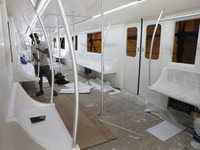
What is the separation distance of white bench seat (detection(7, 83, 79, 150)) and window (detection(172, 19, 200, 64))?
277cm

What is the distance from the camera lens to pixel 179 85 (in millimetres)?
3113

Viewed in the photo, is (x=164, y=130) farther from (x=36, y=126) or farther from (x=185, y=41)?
(x=36, y=126)

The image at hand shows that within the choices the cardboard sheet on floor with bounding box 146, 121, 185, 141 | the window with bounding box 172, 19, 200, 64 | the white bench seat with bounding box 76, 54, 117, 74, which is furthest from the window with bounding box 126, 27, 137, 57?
the cardboard sheet on floor with bounding box 146, 121, 185, 141

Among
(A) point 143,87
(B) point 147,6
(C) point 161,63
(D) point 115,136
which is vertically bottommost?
(D) point 115,136

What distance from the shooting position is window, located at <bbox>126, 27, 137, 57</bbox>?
170 inches

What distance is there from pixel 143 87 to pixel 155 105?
2.17 feet

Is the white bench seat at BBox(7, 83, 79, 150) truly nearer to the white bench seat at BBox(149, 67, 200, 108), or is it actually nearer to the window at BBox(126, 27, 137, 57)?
the white bench seat at BBox(149, 67, 200, 108)

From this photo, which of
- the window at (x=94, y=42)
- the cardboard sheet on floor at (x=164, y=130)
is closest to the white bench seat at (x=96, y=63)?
the window at (x=94, y=42)

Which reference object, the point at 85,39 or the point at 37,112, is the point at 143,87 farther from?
the point at 85,39

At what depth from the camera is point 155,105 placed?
3.58m

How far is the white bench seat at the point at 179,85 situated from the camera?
2.62 metres

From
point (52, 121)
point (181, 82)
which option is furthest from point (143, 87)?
point (52, 121)

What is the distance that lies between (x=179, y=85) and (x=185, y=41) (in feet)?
3.04

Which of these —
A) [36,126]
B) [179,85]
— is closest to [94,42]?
[179,85]
